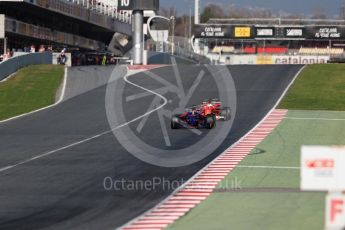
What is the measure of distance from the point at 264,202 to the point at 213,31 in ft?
304

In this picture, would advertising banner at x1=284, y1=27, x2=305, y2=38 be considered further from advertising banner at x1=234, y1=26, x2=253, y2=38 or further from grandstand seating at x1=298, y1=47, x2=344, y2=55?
grandstand seating at x1=298, y1=47, x2=344, y2=55

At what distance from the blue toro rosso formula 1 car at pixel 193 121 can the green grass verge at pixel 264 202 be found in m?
4.15

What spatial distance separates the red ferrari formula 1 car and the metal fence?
785 inches

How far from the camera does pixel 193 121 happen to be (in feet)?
86.3

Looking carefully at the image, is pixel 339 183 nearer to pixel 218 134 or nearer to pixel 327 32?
pixel 218 134

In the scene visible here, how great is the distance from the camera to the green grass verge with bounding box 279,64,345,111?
35219 mm

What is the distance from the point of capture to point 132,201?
14.2m

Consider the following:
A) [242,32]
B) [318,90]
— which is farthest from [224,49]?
[318,90]

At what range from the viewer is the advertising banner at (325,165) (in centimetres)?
836

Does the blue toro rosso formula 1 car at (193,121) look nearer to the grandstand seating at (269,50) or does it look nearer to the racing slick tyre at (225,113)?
the racing slick tyre at (225,113)

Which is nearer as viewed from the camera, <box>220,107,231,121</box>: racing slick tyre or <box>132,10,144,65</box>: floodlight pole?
<box>220,107,231,121</box>: racing slick tyre

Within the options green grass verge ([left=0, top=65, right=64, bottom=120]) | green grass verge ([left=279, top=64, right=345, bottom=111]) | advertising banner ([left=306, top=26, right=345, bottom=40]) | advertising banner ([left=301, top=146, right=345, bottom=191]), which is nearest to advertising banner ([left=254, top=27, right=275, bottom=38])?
advertising banner ([left=306, top=26, right=345, bottom=40])

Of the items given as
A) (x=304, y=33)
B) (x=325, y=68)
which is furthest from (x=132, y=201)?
(x=304, y=33)

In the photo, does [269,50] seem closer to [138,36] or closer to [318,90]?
[138,36]
